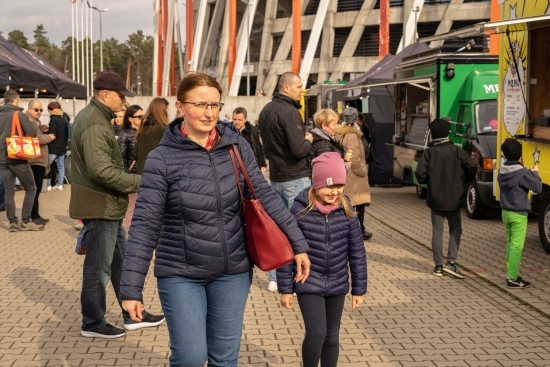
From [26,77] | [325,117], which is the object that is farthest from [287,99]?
[26,77]

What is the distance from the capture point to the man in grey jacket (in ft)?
41.6

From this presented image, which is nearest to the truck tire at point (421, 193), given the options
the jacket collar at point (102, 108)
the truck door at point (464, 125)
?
the truck door at point (464, 125)

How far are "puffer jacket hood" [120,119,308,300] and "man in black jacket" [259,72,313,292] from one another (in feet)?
12.4

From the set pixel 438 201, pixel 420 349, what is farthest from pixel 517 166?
pixel 420 349

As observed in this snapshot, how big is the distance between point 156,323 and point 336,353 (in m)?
2.39

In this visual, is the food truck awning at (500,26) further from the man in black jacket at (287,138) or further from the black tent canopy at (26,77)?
the black tent canopy at (26,77)

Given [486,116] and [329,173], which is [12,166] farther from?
[329,173]

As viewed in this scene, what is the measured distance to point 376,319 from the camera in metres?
7.36

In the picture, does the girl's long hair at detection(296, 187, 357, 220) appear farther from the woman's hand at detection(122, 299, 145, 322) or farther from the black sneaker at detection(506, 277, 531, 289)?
the black sneaker at detection(506, 277, 531, 289)

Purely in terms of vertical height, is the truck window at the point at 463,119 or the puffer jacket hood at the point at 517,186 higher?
the truck window at the point at 463,119

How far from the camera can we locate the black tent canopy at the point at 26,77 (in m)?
15.2

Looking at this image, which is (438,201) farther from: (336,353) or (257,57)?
(257,57)

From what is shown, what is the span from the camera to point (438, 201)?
30.5 ft

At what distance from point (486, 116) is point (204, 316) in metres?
11.3
